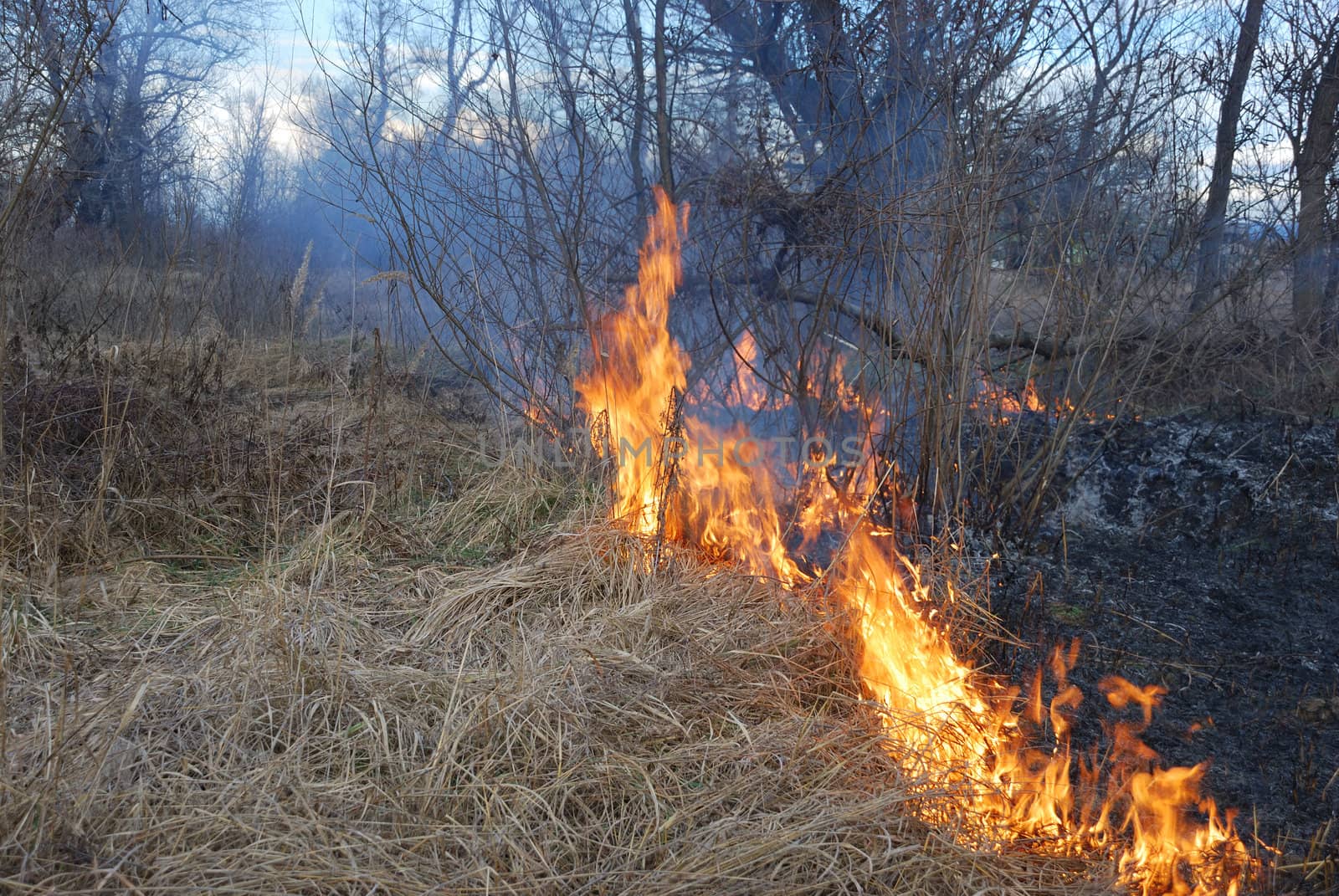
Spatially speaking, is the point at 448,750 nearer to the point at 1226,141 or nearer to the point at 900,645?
the point at 900,645

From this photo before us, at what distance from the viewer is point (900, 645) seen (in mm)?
3145

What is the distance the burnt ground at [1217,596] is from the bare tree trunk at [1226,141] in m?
1.52

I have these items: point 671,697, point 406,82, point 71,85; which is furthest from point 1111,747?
point 406,82

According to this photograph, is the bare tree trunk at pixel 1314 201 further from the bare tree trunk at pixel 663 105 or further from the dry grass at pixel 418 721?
the dry grass at pixel 418 721

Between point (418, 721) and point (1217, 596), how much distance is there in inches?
140

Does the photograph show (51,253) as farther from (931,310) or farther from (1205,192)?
(1205,192)

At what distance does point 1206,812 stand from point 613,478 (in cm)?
262

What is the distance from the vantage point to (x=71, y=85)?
11.0 ft

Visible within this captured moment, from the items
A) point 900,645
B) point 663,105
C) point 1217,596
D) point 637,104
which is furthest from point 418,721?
point 637,104

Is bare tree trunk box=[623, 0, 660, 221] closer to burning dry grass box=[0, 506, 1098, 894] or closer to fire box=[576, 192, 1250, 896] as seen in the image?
fire box=[576, 192, 1250, 896]

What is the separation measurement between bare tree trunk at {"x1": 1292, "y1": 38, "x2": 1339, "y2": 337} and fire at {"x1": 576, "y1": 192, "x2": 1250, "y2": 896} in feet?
14.8

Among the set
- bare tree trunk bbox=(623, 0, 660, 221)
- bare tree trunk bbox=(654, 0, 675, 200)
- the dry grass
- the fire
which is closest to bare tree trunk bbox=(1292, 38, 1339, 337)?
the fire

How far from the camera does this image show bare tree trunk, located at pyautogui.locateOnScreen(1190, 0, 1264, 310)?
7.11 metres

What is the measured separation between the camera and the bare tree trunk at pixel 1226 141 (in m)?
7.11
